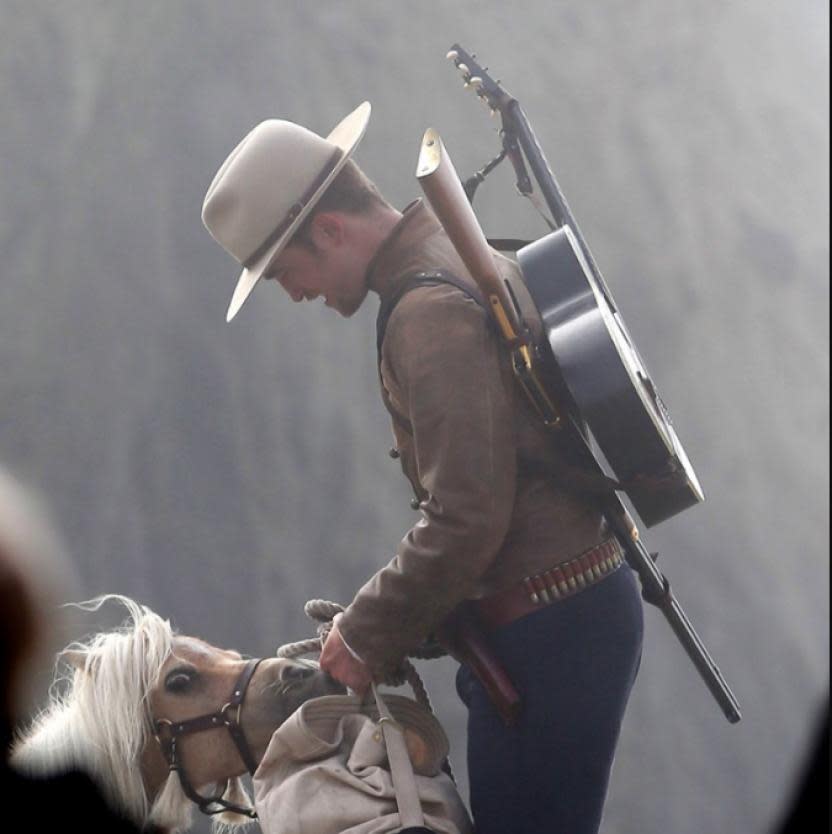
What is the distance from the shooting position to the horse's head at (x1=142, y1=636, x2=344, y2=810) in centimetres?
184

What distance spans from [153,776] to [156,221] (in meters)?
2.30

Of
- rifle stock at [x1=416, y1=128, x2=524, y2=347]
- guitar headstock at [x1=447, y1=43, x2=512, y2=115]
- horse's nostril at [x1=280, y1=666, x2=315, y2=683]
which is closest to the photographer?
rifle stock at [x1=416, y1=128, x2=524, y2=347]

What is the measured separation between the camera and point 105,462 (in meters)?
3.61

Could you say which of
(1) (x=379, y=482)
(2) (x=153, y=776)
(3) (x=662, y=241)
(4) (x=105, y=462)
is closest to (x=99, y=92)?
(4) (x=105, y=462)

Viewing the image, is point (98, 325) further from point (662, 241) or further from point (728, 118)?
point (728, 118)

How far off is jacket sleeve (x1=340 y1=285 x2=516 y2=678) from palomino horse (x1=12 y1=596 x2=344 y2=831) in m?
0.33

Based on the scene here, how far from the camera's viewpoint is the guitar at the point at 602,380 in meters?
1.57

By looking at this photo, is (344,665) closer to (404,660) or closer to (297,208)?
(404,660)

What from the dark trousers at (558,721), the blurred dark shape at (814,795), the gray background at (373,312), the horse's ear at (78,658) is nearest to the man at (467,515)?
the dark trousers at (558,721)

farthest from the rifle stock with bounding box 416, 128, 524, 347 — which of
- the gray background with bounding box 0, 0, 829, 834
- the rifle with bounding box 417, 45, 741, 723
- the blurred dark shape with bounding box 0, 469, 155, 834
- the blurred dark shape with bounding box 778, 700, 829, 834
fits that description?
the blurred dark shape with bounding box 778, 700, 829, 834

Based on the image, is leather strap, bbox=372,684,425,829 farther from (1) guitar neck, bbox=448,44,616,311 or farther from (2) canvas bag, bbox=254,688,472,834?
(1) guitar neck, bbox=448,44,616,311

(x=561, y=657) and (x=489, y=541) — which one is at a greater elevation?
(x=489, y=541)

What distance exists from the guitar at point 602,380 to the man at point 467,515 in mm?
61

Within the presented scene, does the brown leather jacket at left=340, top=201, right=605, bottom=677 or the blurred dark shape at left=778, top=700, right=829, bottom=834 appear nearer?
the brown leather jacket at left=340, top=201, right=605, bottom=677
